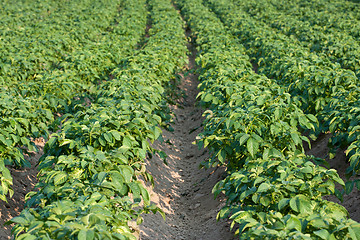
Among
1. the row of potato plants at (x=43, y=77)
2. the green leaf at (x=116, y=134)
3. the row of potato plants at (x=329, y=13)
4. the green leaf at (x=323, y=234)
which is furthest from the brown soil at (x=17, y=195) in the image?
the row of potato plants at (x=329, y=13)

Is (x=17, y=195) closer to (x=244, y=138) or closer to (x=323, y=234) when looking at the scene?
(x=244, y=138)

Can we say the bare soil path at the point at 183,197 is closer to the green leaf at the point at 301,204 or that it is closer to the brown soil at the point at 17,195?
the brown soil at the point at 17,195

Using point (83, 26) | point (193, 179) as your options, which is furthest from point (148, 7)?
point (193, 179)

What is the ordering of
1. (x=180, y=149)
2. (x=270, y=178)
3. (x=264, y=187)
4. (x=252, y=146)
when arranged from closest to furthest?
1. (x=264, y=187)
2. (x=270, y=178)
3. (x=252, y=146)
4. (x=180, y=149)

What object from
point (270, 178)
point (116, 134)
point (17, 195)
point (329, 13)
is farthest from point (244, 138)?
point (329, 13)

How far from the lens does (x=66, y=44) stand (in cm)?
1094

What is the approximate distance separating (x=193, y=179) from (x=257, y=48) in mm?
5771

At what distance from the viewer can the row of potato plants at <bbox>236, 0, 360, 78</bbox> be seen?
8.35 meters

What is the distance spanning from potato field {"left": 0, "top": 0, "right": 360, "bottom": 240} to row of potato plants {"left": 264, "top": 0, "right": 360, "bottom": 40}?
3002 mm

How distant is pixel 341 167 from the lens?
549cm

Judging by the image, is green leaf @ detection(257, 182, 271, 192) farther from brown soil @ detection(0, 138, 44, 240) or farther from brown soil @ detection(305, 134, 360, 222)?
brown soil @ detection(0, 138, 44, 240)

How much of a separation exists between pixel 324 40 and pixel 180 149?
6159mm

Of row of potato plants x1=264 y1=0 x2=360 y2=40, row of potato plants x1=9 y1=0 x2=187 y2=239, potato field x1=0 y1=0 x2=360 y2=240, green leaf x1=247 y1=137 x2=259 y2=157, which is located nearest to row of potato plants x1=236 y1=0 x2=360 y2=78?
potato field x1=0 y1=0 x2=360 y2=240

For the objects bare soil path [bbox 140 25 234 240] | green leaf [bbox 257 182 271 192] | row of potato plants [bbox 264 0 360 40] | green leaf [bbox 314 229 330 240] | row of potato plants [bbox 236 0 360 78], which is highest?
row of potato plants [bbox 264 0 360 40]
